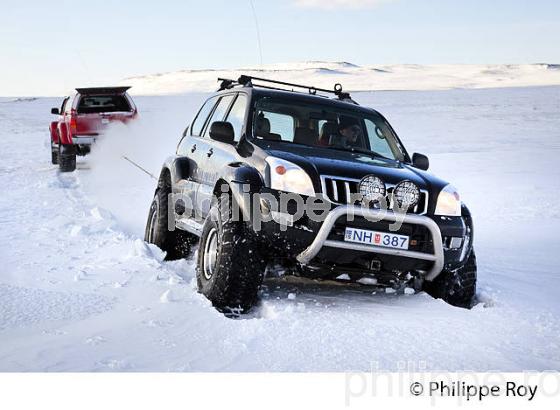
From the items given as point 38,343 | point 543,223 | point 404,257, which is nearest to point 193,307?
point 38,343

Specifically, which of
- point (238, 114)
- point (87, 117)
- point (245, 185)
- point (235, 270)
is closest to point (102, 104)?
point (87, 117)

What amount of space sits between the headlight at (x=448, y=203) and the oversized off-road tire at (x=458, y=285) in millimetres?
402

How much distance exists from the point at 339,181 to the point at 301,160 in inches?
12.1

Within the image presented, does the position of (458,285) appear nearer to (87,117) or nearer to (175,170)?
(175,170)

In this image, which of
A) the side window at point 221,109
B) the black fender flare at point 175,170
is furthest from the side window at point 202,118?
the black fender flare at point 175,170

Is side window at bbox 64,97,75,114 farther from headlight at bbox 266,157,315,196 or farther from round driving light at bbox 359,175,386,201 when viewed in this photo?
round driving light at bbox 359,175,386,201

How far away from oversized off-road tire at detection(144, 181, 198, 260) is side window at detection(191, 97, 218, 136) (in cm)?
56

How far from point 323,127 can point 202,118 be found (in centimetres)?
148

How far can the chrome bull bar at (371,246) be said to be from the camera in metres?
4.51

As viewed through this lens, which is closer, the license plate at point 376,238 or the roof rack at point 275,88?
the license plate at point 376,238

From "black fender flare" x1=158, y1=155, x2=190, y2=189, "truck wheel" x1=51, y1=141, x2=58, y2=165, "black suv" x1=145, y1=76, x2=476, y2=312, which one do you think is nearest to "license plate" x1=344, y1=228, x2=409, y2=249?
"black suv" x1=145, y1=76, x2=476, y2=312

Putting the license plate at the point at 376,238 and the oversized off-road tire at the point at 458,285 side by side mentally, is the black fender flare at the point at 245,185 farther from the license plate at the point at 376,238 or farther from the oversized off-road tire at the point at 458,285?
the oversized off-road tire at the point at 458,285

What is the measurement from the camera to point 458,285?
5.12 m
